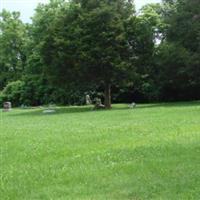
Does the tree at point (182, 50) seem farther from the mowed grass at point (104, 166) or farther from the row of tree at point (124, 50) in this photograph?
the mowed grass at point (104, 166)

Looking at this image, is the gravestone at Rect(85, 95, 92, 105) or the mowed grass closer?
the mowed grass

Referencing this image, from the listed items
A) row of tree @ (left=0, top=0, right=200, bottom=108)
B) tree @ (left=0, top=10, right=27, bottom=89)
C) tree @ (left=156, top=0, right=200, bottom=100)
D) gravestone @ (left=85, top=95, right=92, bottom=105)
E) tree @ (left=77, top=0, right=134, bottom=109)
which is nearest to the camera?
tree @ (left=77, top=0, right=134, bottom=109)

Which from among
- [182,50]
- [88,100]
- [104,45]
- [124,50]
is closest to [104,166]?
[104,45]

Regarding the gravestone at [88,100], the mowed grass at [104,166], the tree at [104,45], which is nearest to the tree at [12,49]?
the gravestone at [88,100]

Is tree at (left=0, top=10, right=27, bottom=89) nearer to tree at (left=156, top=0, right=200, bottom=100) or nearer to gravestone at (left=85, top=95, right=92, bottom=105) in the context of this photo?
gravestone at (left=85, top=95, right=92, bottom=105)

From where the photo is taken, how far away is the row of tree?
39438 mm

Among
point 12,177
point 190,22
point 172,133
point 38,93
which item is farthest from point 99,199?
point 38,93

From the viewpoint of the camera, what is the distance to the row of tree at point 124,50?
39.4m

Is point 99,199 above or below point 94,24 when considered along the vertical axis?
below

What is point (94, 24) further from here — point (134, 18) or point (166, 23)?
point (166, 23)

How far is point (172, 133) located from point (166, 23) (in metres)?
32.6

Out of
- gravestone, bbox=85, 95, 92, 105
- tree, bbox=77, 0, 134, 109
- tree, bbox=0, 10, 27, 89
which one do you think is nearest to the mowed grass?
tree, bbox=77, 0, 134, 109

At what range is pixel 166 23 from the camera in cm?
4803

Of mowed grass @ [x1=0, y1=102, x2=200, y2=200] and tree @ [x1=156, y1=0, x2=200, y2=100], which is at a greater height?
tree @ [x1=156, y1=0, x2=200, y2=100]
